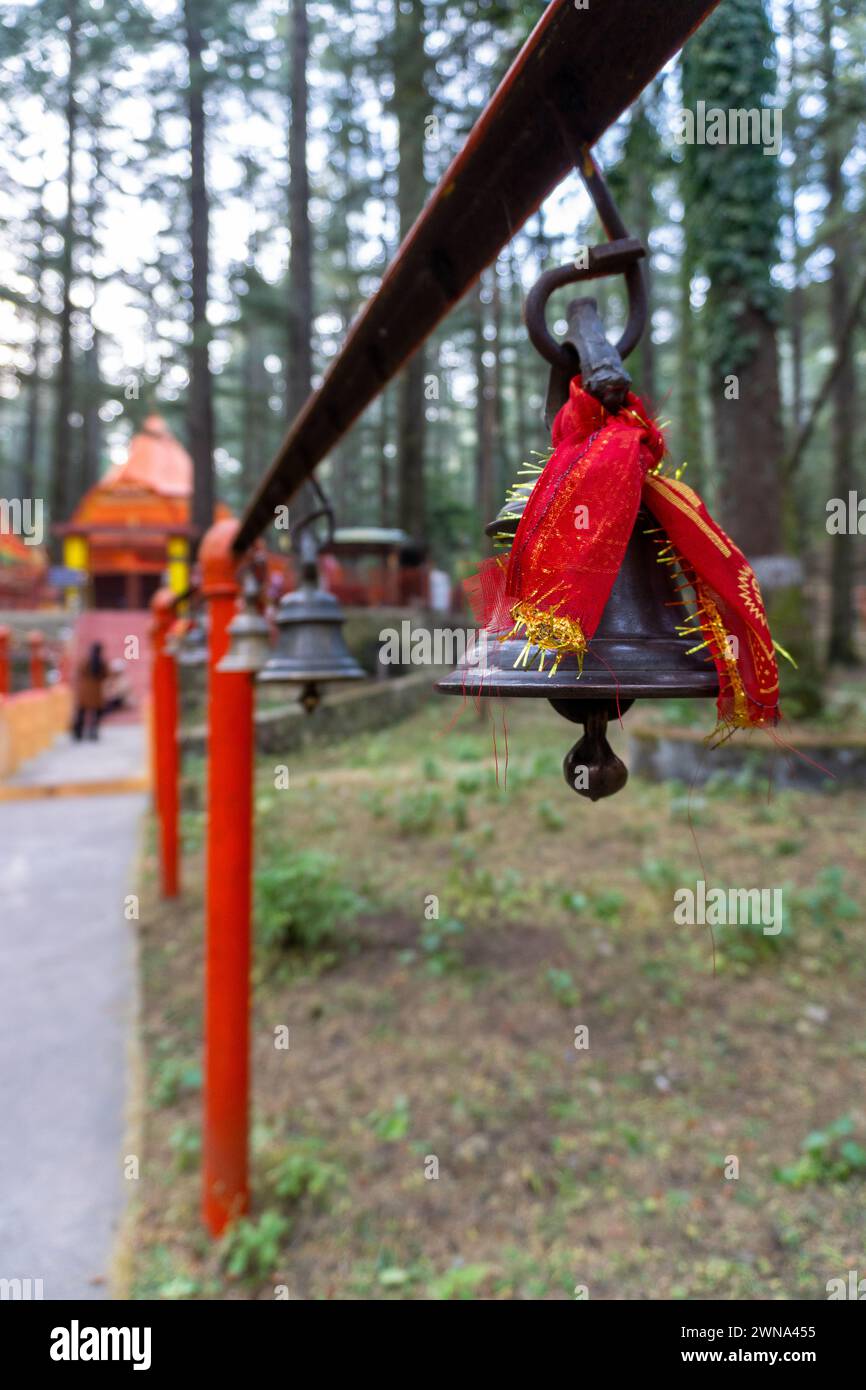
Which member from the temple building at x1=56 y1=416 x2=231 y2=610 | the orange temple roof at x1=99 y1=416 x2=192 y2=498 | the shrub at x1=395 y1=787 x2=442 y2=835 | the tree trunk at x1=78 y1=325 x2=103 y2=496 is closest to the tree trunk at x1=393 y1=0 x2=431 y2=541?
the shrub at x1=395 y1=787 x2=442 y2=835

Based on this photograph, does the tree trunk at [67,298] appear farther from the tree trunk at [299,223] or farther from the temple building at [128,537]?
the tree trunk at [299,223]

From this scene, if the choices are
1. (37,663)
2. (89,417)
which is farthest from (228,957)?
(89,417)

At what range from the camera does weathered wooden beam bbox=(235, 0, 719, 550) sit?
39.9 inches

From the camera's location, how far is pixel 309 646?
2.88m

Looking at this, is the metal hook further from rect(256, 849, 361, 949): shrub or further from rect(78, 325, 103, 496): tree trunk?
rect(78, 325, 103, 496): tree trunk

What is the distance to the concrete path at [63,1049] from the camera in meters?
3.14

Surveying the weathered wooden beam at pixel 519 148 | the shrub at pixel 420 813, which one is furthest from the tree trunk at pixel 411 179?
the shrub at pixel 420 813

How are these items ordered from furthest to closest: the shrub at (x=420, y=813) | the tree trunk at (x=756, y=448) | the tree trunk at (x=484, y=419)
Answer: the tree trunk at (x=484, y=419), the tree trunk at (x=756, y=448), the shrub at (x=420, y=813)

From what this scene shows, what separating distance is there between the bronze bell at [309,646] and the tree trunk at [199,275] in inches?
527

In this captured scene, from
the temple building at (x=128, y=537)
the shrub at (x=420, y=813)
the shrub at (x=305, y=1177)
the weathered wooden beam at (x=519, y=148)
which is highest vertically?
the temple building at (x=128, y=537)

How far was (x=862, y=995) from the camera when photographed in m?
4.26

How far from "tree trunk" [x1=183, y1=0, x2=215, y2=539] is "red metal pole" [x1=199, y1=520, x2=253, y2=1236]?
13.2m
